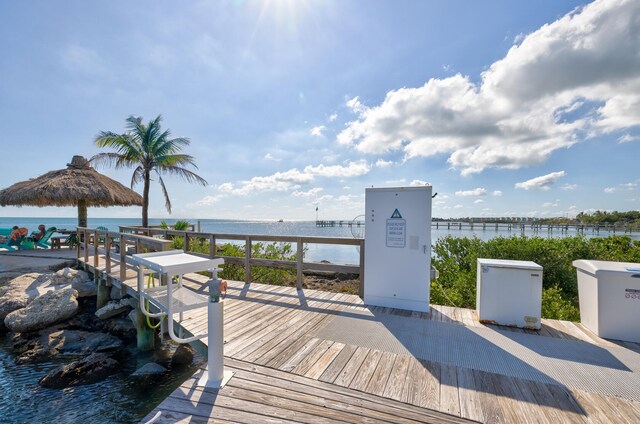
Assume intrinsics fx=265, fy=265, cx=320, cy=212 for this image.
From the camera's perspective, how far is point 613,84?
620 cm

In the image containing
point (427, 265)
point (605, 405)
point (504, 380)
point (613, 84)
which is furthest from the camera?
point (613, 84)

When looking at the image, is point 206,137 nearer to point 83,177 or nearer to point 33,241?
point 83,177

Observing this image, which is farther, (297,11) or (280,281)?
(280,281)

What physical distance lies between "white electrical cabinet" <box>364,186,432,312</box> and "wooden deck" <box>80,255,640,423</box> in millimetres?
1528

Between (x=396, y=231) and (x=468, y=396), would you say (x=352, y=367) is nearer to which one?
(x=468, y=396)

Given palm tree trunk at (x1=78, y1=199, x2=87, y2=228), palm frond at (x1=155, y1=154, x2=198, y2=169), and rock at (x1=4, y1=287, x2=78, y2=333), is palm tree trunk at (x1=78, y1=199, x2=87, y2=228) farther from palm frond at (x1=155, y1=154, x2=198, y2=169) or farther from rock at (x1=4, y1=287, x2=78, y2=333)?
rock at (x1=4, y1=287, x2=78, y2=333)

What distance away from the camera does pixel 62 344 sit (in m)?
4.90

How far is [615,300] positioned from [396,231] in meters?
2.53

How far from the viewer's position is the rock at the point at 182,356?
4375 millimetres

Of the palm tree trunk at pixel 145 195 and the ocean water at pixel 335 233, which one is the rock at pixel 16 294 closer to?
the ocean water at pixel 335 233

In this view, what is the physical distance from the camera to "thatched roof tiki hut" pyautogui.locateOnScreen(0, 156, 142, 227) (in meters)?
10.6

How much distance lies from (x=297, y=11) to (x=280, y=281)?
666cm

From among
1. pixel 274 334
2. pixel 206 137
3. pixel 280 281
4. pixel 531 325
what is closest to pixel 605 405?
pixel 531 325

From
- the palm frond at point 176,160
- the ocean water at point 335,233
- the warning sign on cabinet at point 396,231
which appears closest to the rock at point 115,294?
the ocean water at point 335,233
